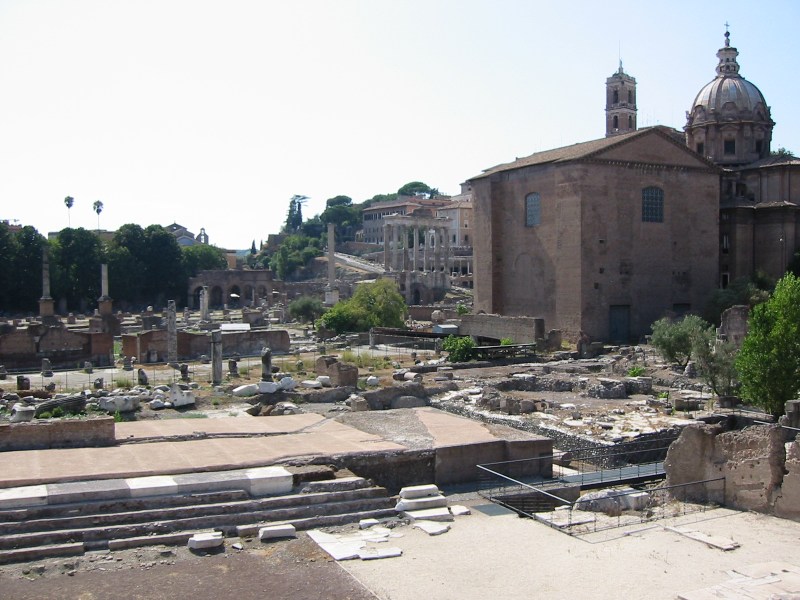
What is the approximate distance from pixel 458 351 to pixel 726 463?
68.1 ft

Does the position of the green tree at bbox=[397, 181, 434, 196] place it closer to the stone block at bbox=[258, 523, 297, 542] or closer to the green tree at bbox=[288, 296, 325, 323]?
the green tree at bbox=[288, 296, 325, 323]

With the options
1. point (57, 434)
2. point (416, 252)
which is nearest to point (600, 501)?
point (57, 434)

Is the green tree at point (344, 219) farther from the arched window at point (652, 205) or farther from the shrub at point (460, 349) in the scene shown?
the shrub at point (460, 349)

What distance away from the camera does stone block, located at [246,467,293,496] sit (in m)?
12.1

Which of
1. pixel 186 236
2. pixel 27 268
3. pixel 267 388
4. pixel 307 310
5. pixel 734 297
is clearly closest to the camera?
pixel 267 388

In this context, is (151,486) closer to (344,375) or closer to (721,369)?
(344,375)

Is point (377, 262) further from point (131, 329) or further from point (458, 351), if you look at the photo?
point (458, 351)

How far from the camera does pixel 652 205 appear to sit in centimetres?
4419

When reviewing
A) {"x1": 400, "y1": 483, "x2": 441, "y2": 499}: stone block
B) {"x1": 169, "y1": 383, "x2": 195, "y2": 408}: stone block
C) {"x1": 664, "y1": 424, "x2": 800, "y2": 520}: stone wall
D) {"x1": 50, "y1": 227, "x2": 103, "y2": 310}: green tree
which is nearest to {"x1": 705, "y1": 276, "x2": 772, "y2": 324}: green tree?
{"x1": 664, "y1": 424, "x2": 800, "y2": 520}: stone wall

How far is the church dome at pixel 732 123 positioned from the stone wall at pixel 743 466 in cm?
4032

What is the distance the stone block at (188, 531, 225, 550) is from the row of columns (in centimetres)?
6870

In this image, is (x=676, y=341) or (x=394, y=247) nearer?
(x=676, y=341)

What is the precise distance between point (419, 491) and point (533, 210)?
113 feet

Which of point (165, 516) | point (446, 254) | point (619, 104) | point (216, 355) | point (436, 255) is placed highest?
point (619, 104)
